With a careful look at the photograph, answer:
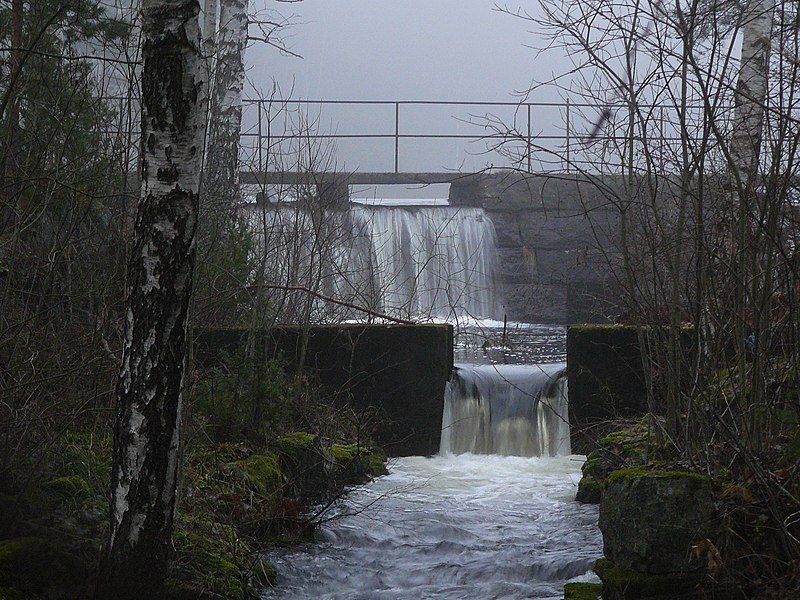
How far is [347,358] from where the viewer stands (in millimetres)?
10766

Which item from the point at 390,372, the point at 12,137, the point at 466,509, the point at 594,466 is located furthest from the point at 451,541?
the point at 12,137

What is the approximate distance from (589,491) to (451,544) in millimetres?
1860

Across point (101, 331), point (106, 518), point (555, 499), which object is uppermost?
point (101, 331)

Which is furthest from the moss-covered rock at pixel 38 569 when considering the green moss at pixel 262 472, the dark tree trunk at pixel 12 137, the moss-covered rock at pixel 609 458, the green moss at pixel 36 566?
the moss-covered rock at pixel 609 458

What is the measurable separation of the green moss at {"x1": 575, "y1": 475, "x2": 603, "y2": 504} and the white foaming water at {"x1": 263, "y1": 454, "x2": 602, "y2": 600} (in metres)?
0.11

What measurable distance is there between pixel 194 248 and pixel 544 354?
10.7 meters

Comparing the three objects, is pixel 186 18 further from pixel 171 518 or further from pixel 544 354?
pixel 544 354

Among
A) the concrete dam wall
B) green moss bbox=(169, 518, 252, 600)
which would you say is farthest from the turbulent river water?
the concrete dam wall

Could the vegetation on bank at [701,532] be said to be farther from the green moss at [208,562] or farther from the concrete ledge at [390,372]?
the concrete ledge at [390,372]

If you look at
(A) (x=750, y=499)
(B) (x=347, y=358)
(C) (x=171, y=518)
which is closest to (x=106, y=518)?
(C) (x=171, y=518)

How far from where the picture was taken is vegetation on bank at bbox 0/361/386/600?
4.39 m

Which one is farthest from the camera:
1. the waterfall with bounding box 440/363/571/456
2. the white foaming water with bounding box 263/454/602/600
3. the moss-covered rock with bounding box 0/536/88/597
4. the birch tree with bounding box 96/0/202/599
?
the waterfall with bounding box 440/363/571/456

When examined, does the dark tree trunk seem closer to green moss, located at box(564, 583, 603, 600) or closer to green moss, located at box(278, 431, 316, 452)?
green moss, located at box(278, 431, 316, 452)

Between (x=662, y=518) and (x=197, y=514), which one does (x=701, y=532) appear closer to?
(x=662, y=518)
